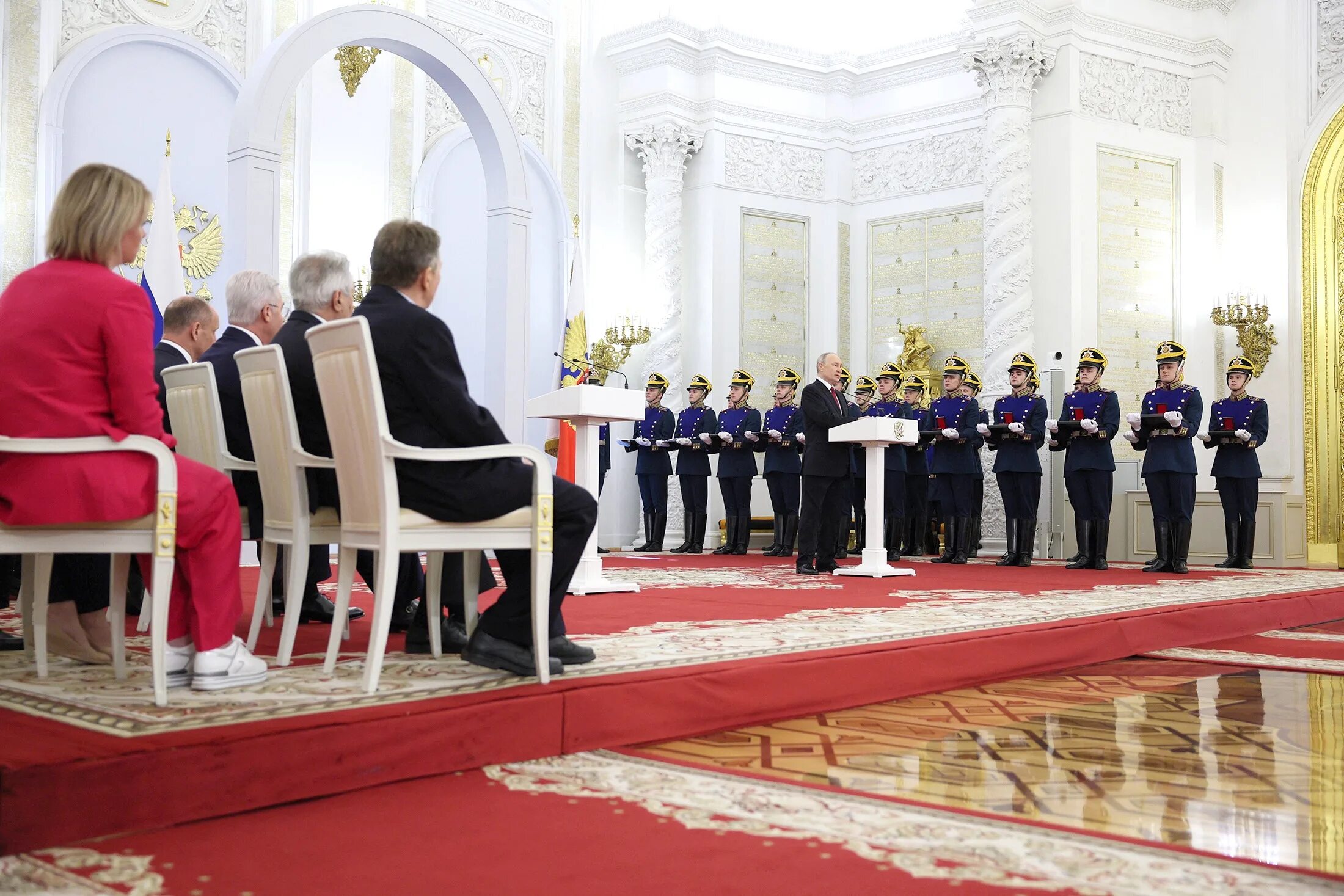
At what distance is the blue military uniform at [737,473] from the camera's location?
11609 millimetres

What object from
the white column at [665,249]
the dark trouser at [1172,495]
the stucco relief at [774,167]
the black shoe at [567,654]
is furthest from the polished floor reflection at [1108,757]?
the stucco relief at [774,167]

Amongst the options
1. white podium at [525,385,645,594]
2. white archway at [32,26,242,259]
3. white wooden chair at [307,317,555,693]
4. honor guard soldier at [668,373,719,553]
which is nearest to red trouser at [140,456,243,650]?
white wooden chair at [307,317,555,693]

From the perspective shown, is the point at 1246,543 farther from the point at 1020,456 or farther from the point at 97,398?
the point at 97,398

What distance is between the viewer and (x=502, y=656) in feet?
10.7

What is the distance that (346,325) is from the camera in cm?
308

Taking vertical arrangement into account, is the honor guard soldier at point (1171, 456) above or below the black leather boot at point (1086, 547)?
above

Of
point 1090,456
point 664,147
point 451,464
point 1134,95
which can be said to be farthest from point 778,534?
point 451,464

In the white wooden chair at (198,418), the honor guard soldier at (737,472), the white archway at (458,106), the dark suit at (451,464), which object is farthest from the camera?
the honor guard soldier at (737,472)

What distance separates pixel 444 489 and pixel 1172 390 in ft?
25.5

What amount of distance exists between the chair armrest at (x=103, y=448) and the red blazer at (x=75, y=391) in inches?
1.2

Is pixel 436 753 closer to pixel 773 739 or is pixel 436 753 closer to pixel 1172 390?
pixel 773 739

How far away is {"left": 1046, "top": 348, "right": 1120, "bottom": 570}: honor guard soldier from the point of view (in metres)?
9.23

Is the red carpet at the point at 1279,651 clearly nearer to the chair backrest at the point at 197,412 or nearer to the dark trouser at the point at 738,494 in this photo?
the chair backrest at the point at 197,412

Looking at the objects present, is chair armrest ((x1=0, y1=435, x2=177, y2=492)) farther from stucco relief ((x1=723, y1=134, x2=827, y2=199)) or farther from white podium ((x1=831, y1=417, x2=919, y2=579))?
stucco relief ((x1=723, y1=134, x2=827, y2=199))
